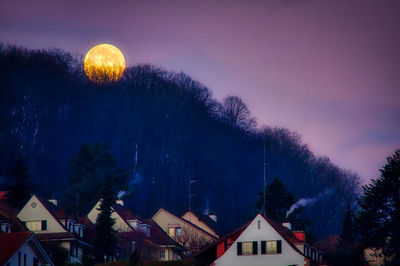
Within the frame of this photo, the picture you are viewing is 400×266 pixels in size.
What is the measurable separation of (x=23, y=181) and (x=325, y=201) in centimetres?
5045

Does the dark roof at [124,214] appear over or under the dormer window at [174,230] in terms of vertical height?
over

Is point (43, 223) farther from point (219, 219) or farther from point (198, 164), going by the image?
point (198, 164)

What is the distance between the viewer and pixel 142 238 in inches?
3903

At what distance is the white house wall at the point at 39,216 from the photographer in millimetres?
94688

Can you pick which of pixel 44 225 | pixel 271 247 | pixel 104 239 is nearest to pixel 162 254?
pixel 44 225

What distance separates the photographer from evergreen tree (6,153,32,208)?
11544 cm

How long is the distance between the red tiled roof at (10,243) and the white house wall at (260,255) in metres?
16.3

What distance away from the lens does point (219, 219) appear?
139 m

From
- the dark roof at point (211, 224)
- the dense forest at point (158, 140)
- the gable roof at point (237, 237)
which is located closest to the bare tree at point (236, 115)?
the dense forest at point (158, 140)

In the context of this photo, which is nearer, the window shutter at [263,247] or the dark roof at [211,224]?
the window shutter at [263,247]

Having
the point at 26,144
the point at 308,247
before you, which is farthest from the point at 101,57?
the point at 308,247

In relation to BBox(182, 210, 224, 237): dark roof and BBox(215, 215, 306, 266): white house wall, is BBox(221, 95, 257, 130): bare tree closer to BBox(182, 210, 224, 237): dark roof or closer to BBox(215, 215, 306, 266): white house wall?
BBox(182, 210, 224, 237): dark roof

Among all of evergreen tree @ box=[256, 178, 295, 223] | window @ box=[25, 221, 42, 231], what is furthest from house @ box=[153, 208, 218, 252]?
window @ box=[25, 221, 42, 231]

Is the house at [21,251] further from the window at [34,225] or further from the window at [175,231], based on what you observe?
the window at [175,231]
